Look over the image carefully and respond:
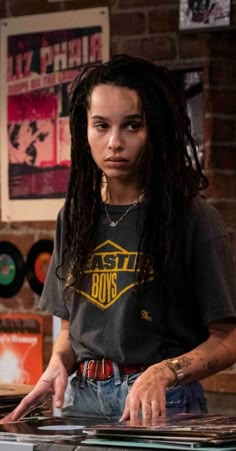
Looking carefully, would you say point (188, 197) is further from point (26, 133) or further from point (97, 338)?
point (26, 133)

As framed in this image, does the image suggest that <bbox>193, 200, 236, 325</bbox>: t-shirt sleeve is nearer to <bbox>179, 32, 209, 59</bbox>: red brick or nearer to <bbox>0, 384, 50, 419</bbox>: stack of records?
<bbox>0, 384, 50, 419</bbox>: stack of records

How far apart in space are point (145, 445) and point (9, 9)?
8.57ft

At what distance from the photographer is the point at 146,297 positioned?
6.09 ft

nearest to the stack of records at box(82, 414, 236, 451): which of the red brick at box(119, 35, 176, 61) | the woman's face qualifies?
the woman's face

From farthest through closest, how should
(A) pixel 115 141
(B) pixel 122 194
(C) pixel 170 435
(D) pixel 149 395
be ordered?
(B) pixel 122 194
(A) pixel 115 141
(D) pixel 149 395
(C) pixel 170 435

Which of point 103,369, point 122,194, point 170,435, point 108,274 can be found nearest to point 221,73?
point 122,194

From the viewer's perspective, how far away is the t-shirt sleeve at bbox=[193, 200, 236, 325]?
72.6 inches

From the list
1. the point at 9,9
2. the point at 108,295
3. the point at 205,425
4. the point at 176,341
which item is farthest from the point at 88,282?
the point at 9,9

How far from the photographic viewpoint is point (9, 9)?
3.75 metres

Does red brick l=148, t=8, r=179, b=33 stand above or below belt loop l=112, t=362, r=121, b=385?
above

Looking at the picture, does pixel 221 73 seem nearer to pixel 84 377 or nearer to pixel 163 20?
pixel 163 20

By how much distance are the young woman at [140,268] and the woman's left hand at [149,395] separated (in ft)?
0.09

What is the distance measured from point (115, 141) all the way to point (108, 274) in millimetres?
241

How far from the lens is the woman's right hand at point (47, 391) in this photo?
1.81 meters
